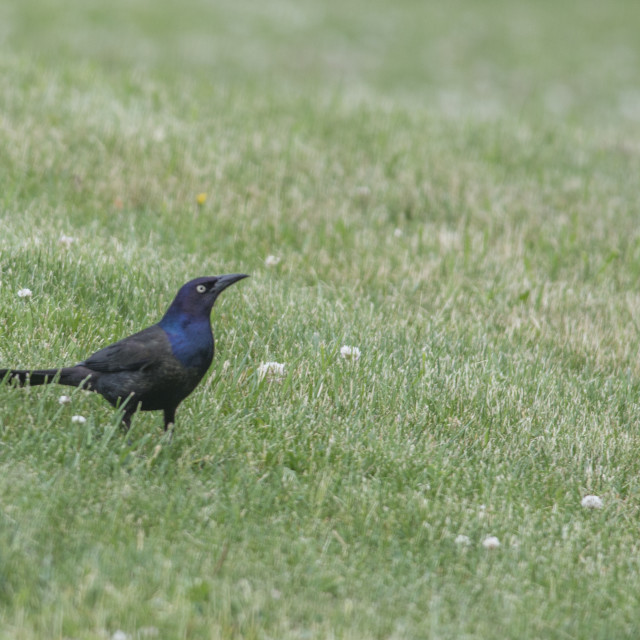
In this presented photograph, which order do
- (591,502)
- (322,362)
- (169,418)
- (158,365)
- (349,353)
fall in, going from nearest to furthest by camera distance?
(158,365)
(591,502)
(169,418)
(322,362)
(349,353)

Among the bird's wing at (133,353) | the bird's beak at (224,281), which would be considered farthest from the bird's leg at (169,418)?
the bird's beak at (224,281)

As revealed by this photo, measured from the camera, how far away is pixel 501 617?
333 cm

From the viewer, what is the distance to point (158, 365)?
12.9ft

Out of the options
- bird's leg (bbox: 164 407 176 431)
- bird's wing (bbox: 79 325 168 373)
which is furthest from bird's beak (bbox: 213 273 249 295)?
bird's leg (bbox: 164 407 176 431)

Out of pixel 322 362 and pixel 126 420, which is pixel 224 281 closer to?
pixel 126 420

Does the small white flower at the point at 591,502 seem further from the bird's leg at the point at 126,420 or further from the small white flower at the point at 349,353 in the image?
the bird's leg at the point at 126,420

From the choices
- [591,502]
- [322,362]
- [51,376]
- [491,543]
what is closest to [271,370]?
[322,362]

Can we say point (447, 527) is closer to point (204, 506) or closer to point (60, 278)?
point (204, 506)

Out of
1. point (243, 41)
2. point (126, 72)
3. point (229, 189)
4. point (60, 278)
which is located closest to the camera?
point (60, 278)

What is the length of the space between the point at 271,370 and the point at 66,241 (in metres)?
1.85

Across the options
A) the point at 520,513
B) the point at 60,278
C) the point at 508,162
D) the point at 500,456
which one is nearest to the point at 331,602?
the point at 520,513

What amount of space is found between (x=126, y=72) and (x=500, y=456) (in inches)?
278

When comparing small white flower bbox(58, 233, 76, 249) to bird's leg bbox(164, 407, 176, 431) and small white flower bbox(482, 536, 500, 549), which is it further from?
small white flower bbox(482, 536, 500, 549)

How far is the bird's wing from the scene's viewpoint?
396 centimetres
